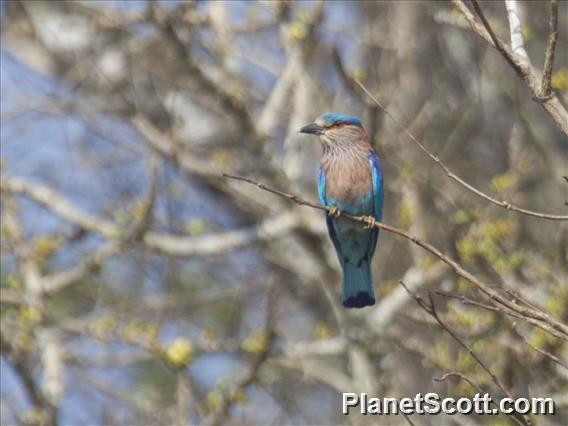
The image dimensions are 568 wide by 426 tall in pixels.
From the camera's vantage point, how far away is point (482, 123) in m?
10.4

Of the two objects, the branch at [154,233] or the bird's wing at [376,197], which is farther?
the branch at [154,233]

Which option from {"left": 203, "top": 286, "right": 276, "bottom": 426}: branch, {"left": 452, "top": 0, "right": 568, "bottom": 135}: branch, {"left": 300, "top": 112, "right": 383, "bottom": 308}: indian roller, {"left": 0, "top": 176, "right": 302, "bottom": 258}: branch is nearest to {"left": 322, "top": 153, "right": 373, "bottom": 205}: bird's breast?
{"left": 300, "top": 112, "right": 383, "bottom": 308}: indian roller

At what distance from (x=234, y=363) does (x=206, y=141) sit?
3.21 m

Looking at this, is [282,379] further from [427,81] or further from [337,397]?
[427,81]

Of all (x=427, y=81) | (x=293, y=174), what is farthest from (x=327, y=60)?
(x=293, y=174)

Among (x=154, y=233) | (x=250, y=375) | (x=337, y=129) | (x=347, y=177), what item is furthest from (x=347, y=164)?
(x=154, y=233)

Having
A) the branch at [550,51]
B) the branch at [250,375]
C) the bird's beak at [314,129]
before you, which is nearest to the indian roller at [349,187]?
the bird's beak at [314,129]

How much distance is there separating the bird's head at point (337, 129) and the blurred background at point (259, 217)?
0.92ft

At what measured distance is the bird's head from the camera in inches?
258

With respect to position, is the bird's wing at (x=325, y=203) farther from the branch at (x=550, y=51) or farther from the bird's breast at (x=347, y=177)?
the branch at (x=550, y=51)

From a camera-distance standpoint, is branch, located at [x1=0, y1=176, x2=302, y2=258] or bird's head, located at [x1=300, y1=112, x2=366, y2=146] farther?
branch, located at [x1=0, y1=176, x2=302, y2=258]

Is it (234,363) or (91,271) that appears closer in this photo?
(91,271)

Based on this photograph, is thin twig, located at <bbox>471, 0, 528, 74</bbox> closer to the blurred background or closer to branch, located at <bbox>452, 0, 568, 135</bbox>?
branch, located at <bbox>452, 0, 568, 135</bbox>

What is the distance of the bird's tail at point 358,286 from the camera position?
5.80m
